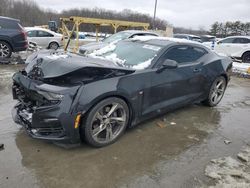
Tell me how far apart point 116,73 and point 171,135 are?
142cm

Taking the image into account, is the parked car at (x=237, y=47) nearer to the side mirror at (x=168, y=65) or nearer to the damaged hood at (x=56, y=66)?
the side mirror at (x=168, y=65)

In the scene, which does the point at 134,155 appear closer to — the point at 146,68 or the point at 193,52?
the point at 146,68

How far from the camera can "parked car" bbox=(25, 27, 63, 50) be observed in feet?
50.1

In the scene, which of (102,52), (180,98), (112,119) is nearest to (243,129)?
(180,98)

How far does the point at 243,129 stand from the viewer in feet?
14.8

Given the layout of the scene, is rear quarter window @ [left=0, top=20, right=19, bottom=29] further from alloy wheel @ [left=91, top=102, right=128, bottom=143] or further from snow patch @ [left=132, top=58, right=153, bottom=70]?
alloy wheel @ [left=91, top=102, right=128, bottom=143]

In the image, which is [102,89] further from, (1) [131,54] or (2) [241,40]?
(2) [241,40]

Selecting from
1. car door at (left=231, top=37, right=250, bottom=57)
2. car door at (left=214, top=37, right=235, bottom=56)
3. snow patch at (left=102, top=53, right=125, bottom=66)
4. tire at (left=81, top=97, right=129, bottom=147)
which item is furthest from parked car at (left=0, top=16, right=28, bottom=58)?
car door at (left=231, top=37, right=250, bottom=57)

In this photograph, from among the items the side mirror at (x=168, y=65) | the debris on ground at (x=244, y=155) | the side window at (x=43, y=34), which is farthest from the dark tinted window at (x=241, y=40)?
the debris on ground at (x=244, y=155)

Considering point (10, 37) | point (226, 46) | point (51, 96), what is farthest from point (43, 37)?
point (51, 96)

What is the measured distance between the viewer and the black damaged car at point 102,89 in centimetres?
314

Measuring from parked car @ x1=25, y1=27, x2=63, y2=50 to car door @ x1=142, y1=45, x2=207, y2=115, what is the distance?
11.9 meters

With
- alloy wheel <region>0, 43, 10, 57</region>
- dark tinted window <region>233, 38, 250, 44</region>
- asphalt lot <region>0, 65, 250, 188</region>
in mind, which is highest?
dark tinted window <region>233, 38, 250, 44</region>

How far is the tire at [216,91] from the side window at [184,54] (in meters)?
0.76
